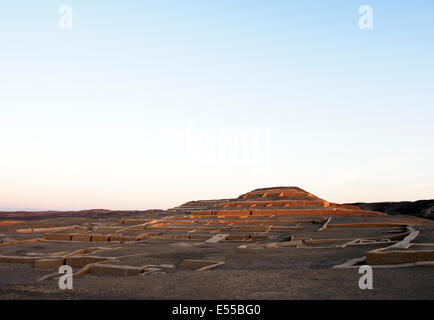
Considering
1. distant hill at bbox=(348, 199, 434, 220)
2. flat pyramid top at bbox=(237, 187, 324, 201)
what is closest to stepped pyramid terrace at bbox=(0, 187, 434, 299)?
flat pyramid top at bbox=(237, 187, 324, 201)

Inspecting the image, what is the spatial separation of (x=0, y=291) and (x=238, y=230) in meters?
16.6

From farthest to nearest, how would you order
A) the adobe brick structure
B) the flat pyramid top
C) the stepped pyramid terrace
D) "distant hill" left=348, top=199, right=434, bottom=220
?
"distant hill" left=348, top=199, right=434, bottom=220 → the flat pyramid top → the adobe brick structure → the stepped pyramid terrace

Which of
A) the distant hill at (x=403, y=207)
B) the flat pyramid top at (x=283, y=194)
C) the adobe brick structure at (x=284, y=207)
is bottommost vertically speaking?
the distant hill at (x=403, y=207)

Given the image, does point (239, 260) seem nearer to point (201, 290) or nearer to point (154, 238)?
point (201, 290)

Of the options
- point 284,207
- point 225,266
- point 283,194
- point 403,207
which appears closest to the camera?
point 225,266

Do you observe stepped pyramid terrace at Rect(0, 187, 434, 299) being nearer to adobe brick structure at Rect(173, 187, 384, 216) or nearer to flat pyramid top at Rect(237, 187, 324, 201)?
adobe brick structure at Rect(173, 187, 384, 216)

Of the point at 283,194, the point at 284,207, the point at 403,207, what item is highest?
the point at 283,194

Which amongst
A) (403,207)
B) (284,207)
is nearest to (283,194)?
(284,207)

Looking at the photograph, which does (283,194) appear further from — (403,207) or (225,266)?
(225,266)

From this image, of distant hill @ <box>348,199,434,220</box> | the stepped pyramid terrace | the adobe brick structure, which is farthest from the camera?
distant hill @ <box>348,199,434,220</box>

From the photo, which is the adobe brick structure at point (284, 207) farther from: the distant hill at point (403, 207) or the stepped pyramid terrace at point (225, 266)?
the distant hill at point (403, 207)

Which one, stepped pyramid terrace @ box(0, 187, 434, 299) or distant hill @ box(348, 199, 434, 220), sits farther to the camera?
distant hill @ box(348, 199, 434, 220)

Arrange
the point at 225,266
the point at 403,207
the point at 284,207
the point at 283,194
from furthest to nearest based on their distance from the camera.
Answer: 1. the point at 403,207
2. the point at 283,194
3. the point at 284,207
4. the point at 225,266

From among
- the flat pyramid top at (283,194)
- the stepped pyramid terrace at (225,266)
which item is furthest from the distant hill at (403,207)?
the stepped pyramid terrace at (225,266)
